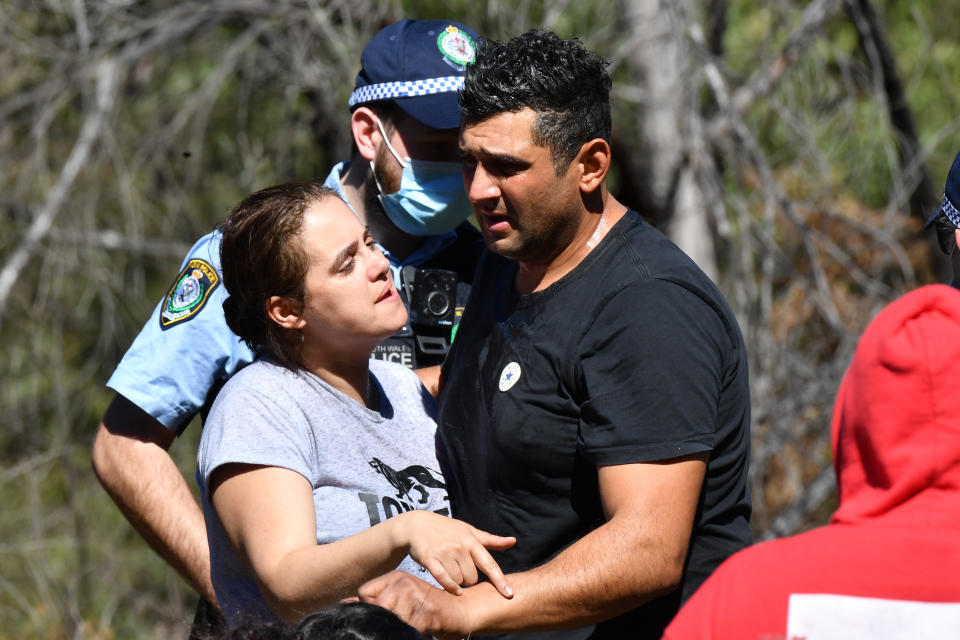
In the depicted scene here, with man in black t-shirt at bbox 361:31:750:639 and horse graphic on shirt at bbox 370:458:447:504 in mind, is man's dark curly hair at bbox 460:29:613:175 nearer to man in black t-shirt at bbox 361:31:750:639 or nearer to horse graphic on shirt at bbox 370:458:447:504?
man in black t-shirt at bbox 361:31:750:639

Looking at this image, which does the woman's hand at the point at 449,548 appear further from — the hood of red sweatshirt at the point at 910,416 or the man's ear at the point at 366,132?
the man's ear at the point at 366,132

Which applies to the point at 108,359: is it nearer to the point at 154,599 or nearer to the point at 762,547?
the point at 154,599

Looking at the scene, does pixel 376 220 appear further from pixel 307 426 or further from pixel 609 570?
pixel 609 570

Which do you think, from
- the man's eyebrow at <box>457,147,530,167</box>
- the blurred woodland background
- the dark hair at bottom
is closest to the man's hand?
the dark hair at bottom

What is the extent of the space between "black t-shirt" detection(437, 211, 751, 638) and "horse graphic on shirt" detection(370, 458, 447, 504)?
71 millimetres

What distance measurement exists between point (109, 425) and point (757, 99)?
12.0 feet

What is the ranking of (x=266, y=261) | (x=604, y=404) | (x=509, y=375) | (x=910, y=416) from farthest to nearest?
(x=266, y=261), (x=509, y=375), (x=604, y=404), (x=910, y=416)

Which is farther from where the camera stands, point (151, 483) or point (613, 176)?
point (613, 176)

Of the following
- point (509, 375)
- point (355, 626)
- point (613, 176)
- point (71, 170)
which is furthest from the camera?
point (613, 176)

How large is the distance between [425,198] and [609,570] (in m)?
1.23

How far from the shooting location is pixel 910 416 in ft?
4.91

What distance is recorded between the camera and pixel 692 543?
224 centimetres

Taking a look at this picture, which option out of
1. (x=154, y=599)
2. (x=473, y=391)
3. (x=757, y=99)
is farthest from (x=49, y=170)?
(x=473, y=391)

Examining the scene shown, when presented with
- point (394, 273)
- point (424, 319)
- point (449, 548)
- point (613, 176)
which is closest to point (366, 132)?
point (394, 273)
